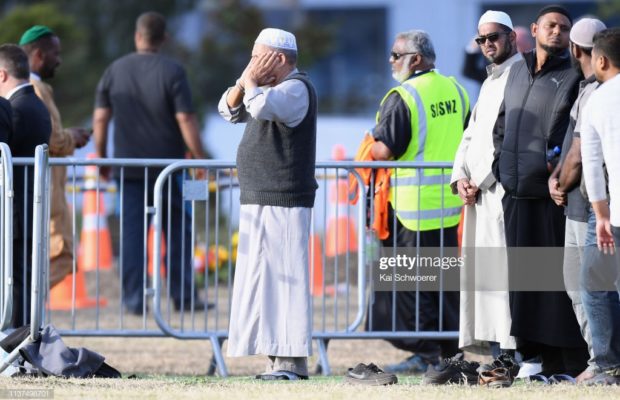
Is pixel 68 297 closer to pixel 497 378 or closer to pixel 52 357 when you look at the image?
pixel 52 357

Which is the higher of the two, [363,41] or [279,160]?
[363,41]

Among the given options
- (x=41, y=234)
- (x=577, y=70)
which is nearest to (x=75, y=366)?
(x=41, y=234)

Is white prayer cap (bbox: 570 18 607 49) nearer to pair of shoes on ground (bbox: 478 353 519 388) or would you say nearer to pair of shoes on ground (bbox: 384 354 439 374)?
pair of shoes on ground (bbox: 478 353 519 388)

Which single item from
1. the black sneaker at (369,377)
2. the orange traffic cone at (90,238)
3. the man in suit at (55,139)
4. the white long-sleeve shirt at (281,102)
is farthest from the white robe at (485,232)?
the orange traffic cone at (90,238)

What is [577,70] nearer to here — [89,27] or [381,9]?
[89,27]

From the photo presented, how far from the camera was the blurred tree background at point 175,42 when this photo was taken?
853 inches

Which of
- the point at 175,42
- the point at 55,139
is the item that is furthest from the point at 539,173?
the point at 175,42

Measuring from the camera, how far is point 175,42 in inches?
966

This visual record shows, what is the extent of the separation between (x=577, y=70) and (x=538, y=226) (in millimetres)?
869

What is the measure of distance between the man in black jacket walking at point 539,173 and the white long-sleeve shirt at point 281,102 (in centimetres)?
116

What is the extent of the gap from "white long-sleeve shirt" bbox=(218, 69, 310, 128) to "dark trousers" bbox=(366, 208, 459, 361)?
1849 millimetres

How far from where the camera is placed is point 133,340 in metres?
11.1

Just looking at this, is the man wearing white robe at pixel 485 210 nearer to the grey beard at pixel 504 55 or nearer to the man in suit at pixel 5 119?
the grey beard at pixel 504 55
